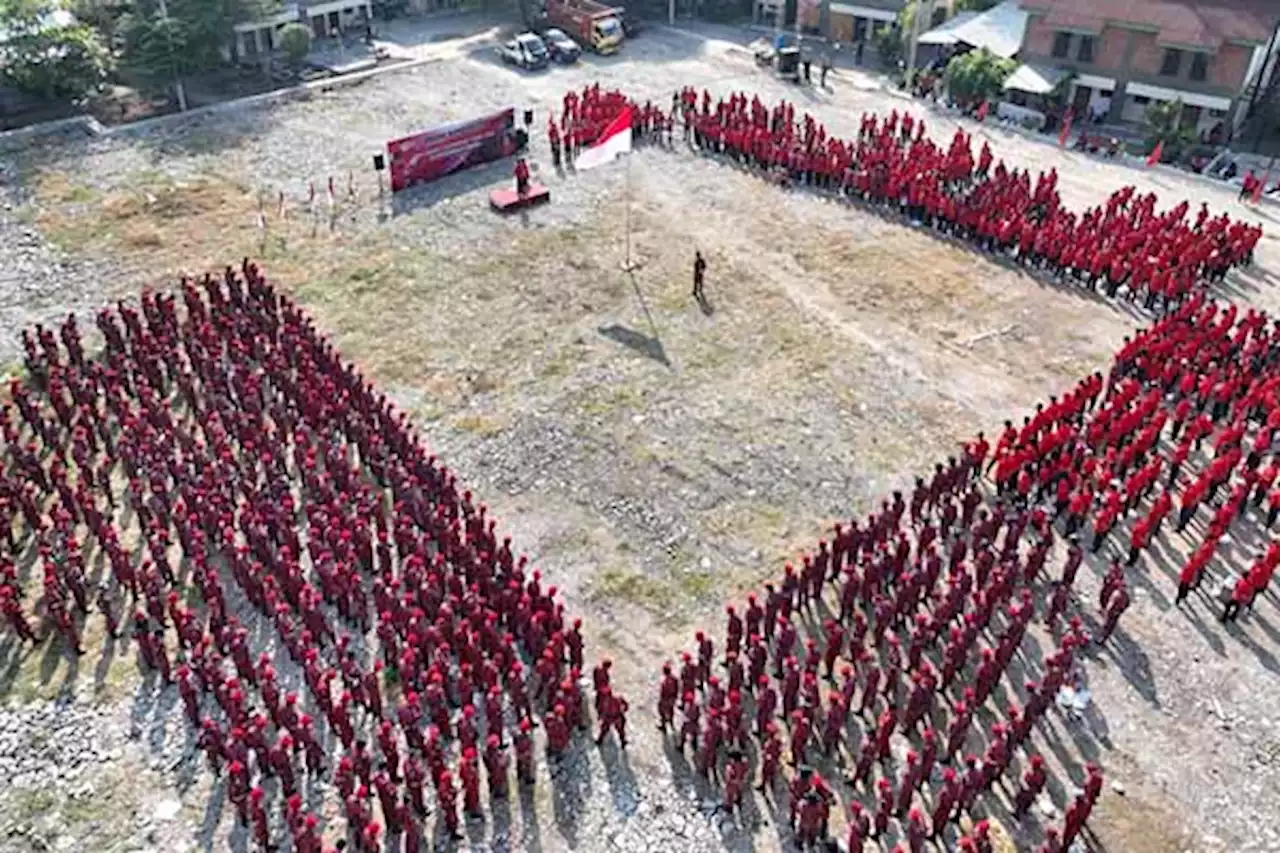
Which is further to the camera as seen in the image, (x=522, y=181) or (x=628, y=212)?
(x=522, y=181)

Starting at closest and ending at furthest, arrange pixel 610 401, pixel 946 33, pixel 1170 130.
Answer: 1. pixel 610 401
2. pixel 1170 130
3. pixel 946 33

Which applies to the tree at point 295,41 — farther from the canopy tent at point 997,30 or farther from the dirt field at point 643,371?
the canopy tent at point 997,30

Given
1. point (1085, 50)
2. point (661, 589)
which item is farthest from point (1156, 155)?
point (661, 589)

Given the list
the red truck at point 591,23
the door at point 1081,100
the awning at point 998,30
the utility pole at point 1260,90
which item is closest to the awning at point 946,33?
the awning at point 998,30

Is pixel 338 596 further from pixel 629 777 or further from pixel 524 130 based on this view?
pixel 524 130

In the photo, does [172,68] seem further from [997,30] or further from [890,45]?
[997,30]

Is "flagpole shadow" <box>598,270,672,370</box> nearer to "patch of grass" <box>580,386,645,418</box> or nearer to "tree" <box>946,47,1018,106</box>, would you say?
"patch of grass" <box>580,386,645,418</box>

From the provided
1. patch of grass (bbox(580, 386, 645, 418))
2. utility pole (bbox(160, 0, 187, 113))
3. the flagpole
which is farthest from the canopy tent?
utility pole (bbox(160, 0, 187, 113))

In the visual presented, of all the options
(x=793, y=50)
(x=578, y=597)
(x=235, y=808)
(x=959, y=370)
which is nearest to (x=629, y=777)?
(x=578, y=597)
